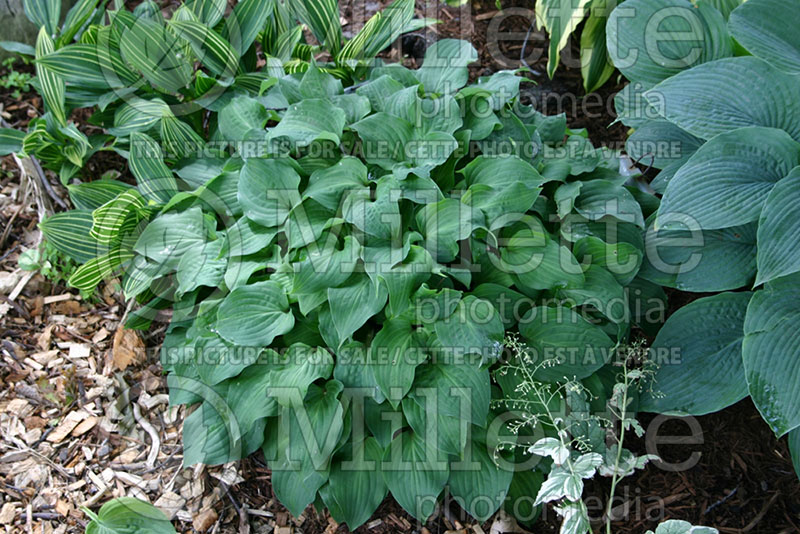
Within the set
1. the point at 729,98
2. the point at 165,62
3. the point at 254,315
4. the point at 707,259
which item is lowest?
the point at 254,315

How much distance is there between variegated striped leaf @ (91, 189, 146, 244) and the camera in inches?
95.7

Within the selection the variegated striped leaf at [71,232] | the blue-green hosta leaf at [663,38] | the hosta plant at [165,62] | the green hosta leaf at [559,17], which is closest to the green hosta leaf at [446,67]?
the hosta plant at [165,62]

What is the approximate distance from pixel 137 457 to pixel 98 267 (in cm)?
72

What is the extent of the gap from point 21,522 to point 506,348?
5.75ft

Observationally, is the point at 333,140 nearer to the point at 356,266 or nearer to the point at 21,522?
the point at 356,266

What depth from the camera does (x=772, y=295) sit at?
199cm

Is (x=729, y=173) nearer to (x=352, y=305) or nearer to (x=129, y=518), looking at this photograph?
(x=352, y=305)

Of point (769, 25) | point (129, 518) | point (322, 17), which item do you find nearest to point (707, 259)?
point (769, 25)

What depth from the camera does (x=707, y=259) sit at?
214 cm

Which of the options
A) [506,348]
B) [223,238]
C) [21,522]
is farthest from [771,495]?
[21,522]

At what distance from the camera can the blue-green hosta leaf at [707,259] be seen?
212 centimetres

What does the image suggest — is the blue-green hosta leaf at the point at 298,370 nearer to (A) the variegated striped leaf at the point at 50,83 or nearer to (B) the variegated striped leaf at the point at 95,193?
(B) the variegated striped leaf at the point at 95,193

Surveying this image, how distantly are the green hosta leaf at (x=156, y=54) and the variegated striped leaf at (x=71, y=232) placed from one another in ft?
2.04

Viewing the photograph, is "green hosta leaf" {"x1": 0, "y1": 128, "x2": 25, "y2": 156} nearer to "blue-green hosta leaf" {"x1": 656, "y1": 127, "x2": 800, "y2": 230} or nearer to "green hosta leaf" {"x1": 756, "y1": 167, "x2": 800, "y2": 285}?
"blue-green hosta leaf" {"x1": 656, "y1": 127, "x2": 800, "y2": 230}
